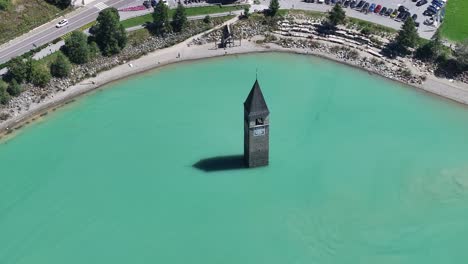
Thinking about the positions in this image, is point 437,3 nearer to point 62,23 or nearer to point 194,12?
point 194,12

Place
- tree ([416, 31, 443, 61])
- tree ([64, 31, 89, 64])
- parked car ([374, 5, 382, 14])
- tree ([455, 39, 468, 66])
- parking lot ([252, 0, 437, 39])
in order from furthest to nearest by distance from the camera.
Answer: parked car ([374, 5, 382, 14]), parking lot ([252, 0, 437, 39]), tree ([416, 31, 443, 61]), tree ([455, 39, 468, 66]), tree ([64, 31, 89, 64])

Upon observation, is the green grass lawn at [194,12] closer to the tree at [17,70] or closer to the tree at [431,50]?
the tree at [17,70]

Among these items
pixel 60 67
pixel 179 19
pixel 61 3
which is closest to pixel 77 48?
pixel 60 67

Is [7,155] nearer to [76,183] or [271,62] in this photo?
[76,183]

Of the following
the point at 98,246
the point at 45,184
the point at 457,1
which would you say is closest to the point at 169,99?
the point at 45,184

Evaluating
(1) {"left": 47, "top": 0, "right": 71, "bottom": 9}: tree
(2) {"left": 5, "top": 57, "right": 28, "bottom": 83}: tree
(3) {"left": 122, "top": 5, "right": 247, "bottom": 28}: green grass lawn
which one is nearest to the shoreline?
(2) {"left": 5, "top": 57, "right": 28, "bottom": 83}: tree

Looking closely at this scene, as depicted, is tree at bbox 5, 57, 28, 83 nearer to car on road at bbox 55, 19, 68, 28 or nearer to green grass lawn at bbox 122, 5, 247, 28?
car on road at bbox 55, 19, 68, 28
